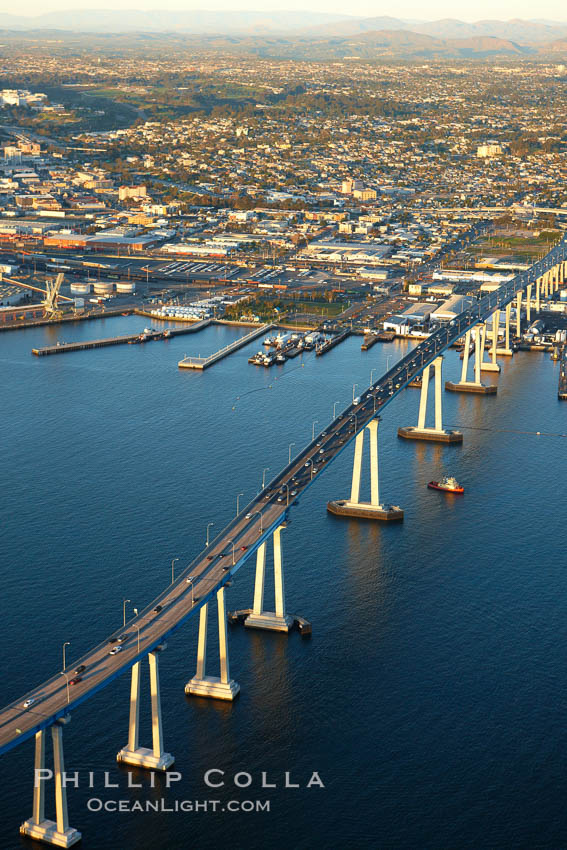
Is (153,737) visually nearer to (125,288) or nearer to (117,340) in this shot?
(117,340)

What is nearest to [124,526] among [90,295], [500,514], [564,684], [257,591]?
[257,591]

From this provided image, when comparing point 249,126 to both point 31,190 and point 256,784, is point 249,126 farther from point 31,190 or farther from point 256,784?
point 256,784

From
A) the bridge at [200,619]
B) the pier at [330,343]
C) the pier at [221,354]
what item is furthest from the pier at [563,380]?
the pier at [221,354]

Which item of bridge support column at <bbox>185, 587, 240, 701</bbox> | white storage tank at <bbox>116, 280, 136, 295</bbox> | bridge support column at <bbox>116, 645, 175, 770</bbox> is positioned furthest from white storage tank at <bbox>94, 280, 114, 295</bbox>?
bridge support column at <bbox>116, 645, 175, 770</bbox>

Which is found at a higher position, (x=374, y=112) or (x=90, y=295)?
(x=374, y=112)

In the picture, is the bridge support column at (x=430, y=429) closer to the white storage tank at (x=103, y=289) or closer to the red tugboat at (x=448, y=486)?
the red tugboat at (x=448, y=486)

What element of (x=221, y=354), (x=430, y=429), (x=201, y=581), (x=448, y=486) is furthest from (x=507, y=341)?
(x=201, y=581)
